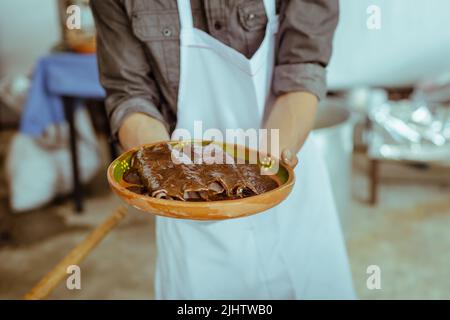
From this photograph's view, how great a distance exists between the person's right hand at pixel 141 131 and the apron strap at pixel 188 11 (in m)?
0.20

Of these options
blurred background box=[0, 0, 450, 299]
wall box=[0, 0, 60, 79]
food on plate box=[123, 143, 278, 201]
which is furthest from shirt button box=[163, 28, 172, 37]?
wall box=[0, 0, 60, 79]

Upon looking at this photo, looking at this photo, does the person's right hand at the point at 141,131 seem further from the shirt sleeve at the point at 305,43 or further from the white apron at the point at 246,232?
the shirt sleeve at the point at 305,43

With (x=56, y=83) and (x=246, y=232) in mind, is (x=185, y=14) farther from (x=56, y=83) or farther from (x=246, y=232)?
(x=56, y=83)

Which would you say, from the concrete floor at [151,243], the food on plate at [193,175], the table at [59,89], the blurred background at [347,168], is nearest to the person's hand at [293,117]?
the food on plate at [193,175]

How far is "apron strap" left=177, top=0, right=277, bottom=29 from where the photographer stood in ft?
3.41

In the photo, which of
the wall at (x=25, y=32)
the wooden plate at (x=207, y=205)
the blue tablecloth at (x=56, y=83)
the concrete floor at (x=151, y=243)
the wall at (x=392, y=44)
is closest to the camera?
the wooden plate at (x=207, y=205)

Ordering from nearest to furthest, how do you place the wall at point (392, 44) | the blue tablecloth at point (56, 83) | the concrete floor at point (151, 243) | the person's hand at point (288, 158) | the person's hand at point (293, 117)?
1. the person's hand at point (288, 158)
2. the person's hand at point (293, 117)
3. the concrete floor at point (151, 243)
4. the blue tablecloth at point (56, 83)
5. the wall at point (392, 44)

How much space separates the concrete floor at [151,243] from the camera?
184 cm

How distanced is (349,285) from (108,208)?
1489mm

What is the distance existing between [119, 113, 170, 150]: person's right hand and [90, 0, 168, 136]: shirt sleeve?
13 millimetres

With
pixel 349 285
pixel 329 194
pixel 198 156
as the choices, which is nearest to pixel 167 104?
pixel 198 156

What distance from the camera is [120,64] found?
1095mm

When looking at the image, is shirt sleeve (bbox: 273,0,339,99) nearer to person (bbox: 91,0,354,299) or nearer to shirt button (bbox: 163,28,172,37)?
person (bbox: 91,0,354,299)

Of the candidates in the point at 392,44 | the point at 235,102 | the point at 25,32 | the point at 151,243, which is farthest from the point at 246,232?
the point at 25,32
